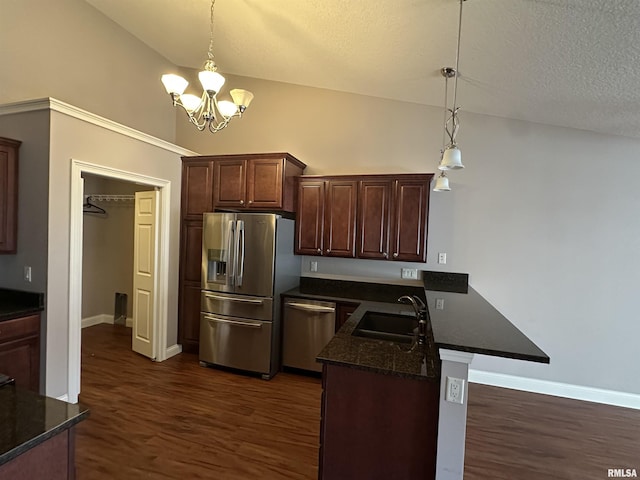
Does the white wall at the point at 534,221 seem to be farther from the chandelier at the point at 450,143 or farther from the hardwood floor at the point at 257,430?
the hardwood floor at the point at 257,430

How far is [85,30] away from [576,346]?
19.5ft

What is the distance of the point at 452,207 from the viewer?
3.57 m

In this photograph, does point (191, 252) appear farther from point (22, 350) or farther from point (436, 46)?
point (436, 46)

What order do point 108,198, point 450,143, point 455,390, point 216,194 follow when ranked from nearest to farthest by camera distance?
point 455,390, point 450,143, point 216,194, point 108,198

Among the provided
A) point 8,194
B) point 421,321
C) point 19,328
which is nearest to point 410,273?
point 421,321

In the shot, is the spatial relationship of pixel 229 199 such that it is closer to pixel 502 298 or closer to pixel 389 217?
pixel 389 217

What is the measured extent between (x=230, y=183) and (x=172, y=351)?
7.02ft

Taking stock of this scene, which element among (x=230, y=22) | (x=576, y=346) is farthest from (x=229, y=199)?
(x=576, y=346)

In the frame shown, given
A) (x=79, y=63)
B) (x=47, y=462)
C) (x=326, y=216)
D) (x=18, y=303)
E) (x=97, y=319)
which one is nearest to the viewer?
(x=47, y=462)

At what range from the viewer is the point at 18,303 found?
2.63 m

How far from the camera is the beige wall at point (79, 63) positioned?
281cm

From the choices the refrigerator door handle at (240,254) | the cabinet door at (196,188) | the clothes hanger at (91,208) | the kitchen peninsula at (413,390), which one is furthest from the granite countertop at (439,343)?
the clothes hanger at (91,208)

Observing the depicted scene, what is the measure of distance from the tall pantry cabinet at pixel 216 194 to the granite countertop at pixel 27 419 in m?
2.66

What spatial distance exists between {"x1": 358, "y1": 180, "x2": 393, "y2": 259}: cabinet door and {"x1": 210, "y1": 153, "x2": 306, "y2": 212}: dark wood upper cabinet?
818 millimetres
